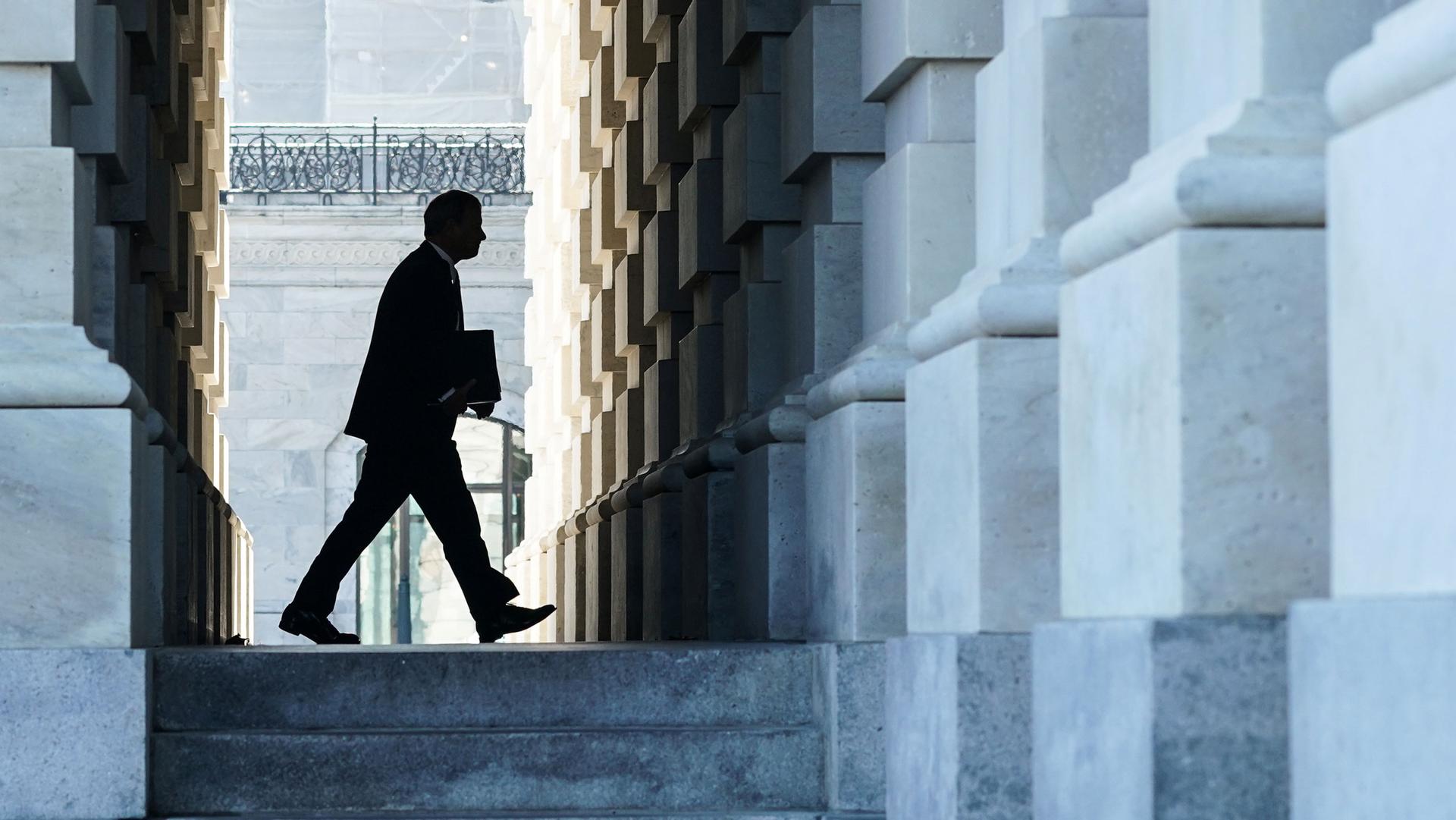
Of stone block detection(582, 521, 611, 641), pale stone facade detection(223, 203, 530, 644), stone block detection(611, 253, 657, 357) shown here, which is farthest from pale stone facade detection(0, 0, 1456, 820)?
pale stone facade detection(223, 203, 530, 644)

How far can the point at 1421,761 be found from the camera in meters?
2.79

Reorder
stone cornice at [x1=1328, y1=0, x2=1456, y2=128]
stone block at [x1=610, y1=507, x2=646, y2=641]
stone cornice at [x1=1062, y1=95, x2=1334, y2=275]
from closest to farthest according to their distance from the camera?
stone cornice at [x1=1328, y1=0, x2=1456, y2=128] → stone cornice at [x1=1062, y1=95, x2=1334, y2=275] → stone block at [x1=610, y1=507, x2=646, y2=641]

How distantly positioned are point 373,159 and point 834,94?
2483 centimetres

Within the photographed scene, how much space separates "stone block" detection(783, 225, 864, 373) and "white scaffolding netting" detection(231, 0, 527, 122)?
27939 millimetres

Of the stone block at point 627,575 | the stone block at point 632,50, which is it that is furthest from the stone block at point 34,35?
the stone block at point 632,50

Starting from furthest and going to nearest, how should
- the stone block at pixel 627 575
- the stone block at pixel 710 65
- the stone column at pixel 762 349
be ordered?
the stone block at pixel 627 575, the stone block at pixel 710 65, the stone column at pixel 762 349

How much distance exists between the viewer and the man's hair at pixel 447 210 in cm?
880

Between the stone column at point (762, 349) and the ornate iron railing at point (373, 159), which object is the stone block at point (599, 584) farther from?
the ornate iron railing at point (373, 159)

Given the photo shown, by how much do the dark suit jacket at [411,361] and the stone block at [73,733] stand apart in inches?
123

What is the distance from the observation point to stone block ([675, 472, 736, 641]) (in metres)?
9.03

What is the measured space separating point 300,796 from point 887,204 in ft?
7.10

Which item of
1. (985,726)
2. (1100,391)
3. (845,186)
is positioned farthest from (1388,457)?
(845,186)

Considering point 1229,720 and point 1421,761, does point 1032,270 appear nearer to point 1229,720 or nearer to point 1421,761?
point 1229,720

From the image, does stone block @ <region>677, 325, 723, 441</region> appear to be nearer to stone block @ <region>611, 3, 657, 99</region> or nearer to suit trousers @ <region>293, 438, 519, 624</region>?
suit trousers @ <region>293, 438, 519, 624</region>
